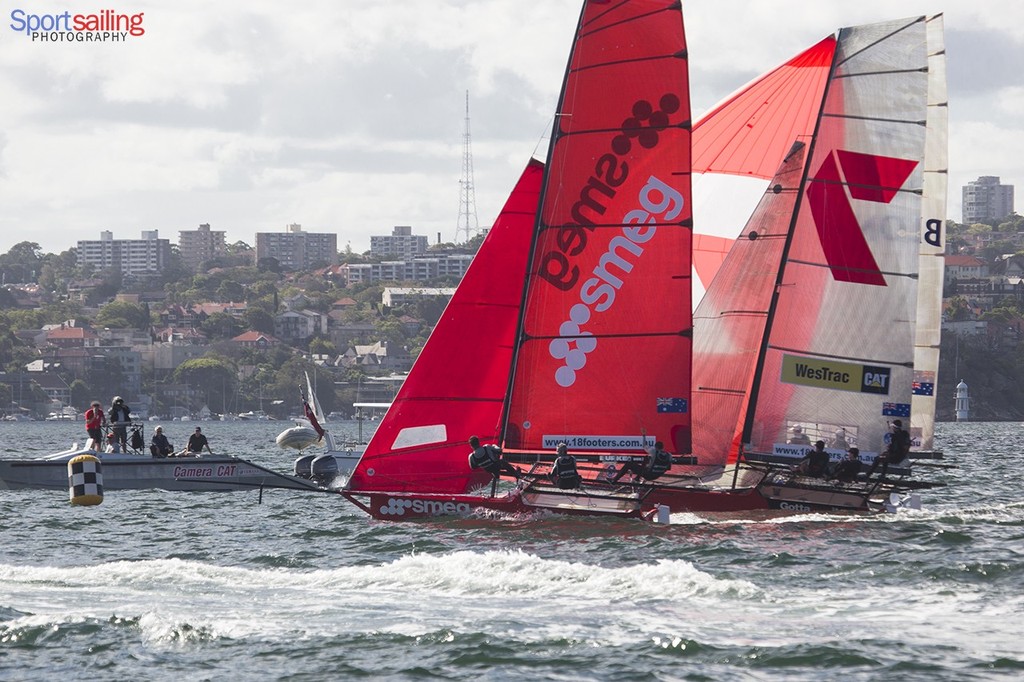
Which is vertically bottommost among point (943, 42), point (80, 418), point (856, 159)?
point (80, 418)

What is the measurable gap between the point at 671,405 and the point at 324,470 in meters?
13.3

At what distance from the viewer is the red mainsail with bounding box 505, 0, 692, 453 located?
22906 mm

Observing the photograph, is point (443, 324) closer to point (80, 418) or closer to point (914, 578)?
point (914, 578)

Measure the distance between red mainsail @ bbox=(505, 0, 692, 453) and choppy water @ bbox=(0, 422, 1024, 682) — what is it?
1662 millimetres

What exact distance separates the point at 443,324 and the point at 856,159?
262 inches

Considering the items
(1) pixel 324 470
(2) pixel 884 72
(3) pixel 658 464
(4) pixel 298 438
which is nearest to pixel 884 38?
(2) pixel 884 72

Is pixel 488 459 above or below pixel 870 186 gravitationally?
below

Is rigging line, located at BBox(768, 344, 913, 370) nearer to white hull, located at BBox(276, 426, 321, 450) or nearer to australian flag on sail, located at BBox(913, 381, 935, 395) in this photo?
australian flag on sail, located at BBox(913, 381, 935, 395)

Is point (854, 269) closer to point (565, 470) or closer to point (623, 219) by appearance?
point (623, 219)

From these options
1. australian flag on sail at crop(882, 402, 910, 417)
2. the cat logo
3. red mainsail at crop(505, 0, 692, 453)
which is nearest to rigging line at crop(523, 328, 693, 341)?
red mainsail at crop(505, 0, 692, 453)

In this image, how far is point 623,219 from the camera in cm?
2303

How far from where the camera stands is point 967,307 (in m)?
175

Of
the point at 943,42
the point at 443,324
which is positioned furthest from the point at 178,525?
the point at 943,42

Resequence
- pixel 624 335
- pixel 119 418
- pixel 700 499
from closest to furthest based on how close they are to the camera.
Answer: pixel 624 335, pixel 700 499, pixel 119 418
